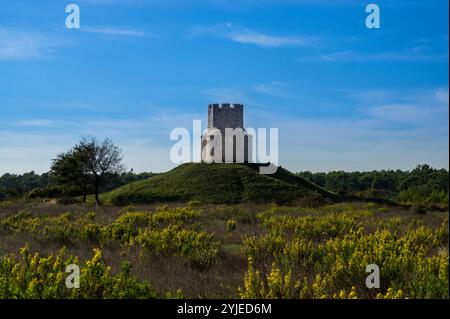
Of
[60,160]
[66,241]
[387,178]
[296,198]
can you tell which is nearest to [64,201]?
[60,160]

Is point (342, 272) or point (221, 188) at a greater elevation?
point (221, 188)

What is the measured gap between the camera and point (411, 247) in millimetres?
9445

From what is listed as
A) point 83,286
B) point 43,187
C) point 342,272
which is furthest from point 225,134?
point 83,286

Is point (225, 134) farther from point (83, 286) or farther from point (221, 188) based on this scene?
point (83, 286)

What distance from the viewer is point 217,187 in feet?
212

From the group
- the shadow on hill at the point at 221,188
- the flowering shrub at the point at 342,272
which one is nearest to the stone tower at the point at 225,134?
the shadow on hill at the point at 221,188

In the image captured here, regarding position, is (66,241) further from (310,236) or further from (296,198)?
(296,198)

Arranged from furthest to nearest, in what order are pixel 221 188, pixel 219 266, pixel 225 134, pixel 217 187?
pixel 225 134
pixel 217 187
pixel 221 188
pixel 219 266

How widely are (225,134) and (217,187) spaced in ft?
71.3

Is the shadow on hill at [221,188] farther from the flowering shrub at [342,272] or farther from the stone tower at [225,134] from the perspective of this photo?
the flowering shrub at [342,272]

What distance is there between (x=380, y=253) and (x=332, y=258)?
36.0 inches

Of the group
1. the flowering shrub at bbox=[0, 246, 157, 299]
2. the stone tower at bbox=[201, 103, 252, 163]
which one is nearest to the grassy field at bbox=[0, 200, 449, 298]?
the flowering shrub at bbox=[0, 246, 157, 299]

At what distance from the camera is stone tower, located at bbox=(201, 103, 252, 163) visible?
83.2m

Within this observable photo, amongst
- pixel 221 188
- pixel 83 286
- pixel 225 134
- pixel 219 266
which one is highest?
pixel 225 134
